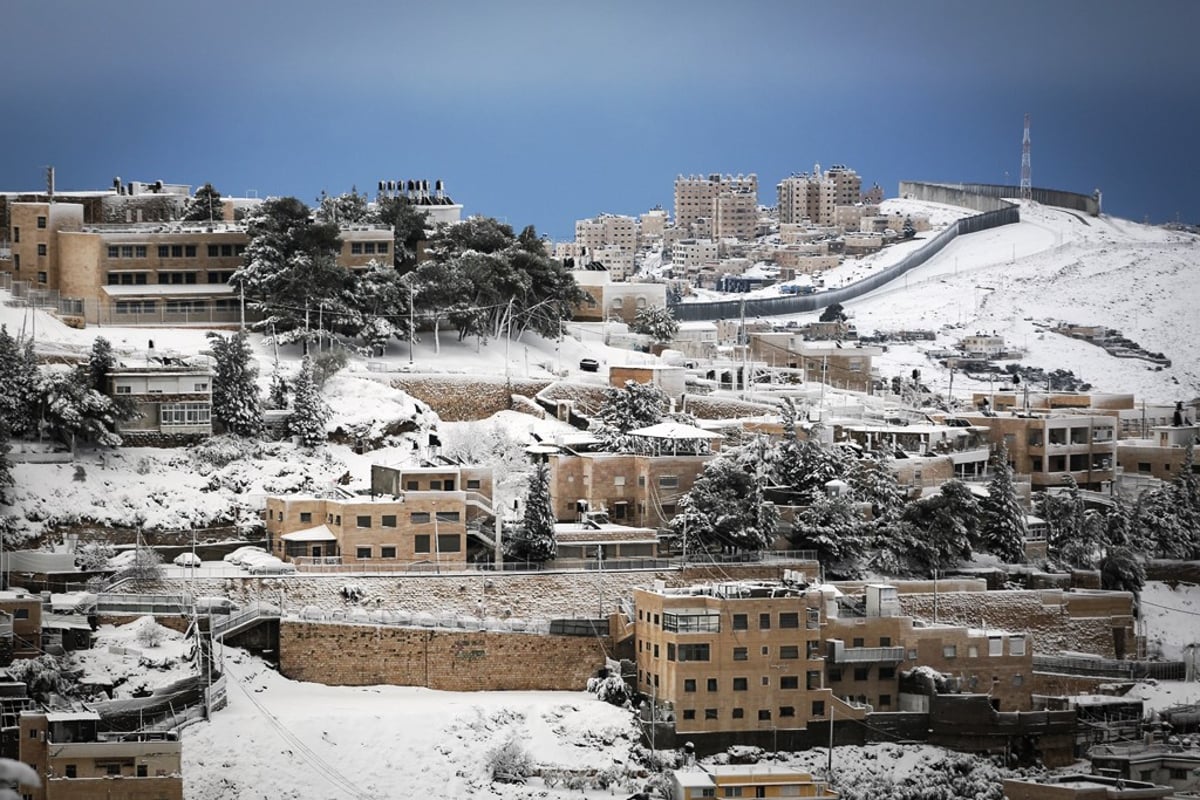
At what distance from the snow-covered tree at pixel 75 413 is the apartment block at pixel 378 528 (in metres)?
3.15

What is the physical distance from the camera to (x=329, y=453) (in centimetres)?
4875

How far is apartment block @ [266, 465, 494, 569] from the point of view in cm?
4488

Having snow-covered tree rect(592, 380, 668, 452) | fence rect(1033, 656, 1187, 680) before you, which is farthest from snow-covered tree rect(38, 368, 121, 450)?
fence rect(1033, 656, 1187, 680)

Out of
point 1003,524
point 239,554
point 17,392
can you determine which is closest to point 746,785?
point 239,554

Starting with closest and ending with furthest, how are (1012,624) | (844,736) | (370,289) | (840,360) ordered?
(844,736), (1012,624), (370,289), (840,360)

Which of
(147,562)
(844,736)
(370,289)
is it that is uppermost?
(370,289)

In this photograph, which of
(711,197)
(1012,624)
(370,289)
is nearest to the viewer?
(1012,624)

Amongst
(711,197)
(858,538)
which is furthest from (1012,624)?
(711,197)

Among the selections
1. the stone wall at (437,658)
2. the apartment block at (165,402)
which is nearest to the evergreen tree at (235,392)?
the apartment block at (165,402)

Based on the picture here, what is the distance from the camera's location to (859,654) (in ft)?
144

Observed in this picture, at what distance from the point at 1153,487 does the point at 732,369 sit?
9.32 metres

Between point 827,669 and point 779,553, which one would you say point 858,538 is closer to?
point 779,553

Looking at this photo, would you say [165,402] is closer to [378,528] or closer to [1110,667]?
[378,528]

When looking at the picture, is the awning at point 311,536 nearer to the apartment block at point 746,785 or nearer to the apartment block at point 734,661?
the apartment block at point 734,661
